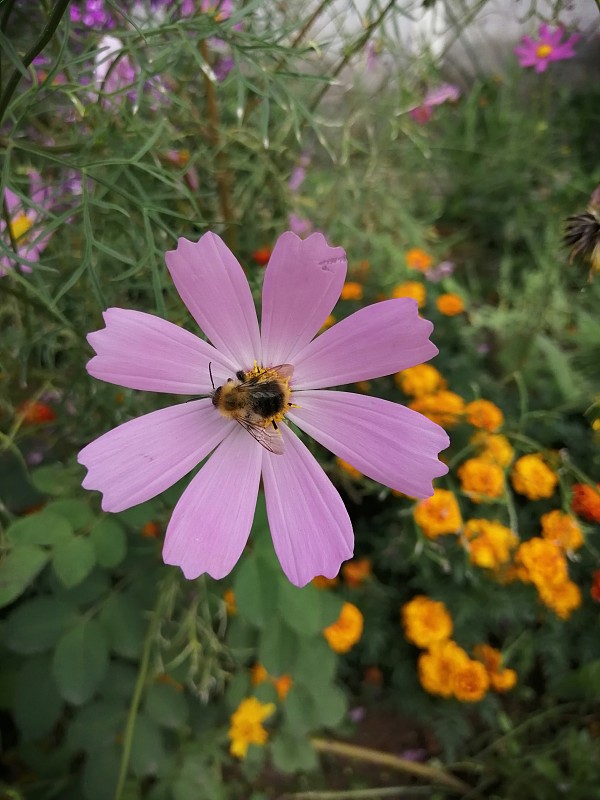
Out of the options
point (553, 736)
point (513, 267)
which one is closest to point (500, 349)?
point (513, 267)

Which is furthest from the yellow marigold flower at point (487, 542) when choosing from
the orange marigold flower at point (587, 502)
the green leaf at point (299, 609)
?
the green leaf at point (299, 609)

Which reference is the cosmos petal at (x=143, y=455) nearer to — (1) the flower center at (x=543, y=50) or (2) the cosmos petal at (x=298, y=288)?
(2) the cosmos petal at (x=298, y=288)

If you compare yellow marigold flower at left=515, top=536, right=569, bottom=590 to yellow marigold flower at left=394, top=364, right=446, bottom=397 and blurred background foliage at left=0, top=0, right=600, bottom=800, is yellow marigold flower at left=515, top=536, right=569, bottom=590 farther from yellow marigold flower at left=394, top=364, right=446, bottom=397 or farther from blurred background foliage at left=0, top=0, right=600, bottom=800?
yellow marigold flower at left=394, top=364, right=446, bottom=397

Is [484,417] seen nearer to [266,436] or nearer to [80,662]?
[266,436]

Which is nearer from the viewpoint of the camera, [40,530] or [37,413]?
[40,530]

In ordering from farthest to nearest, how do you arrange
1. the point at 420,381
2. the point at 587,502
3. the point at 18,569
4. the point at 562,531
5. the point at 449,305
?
the point at 449,305 → the point at 420,381 → the point at 562,531 → the point at 587,502 → the point at 18,569

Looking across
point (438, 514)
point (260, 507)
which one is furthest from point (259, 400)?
point (438, 514)
